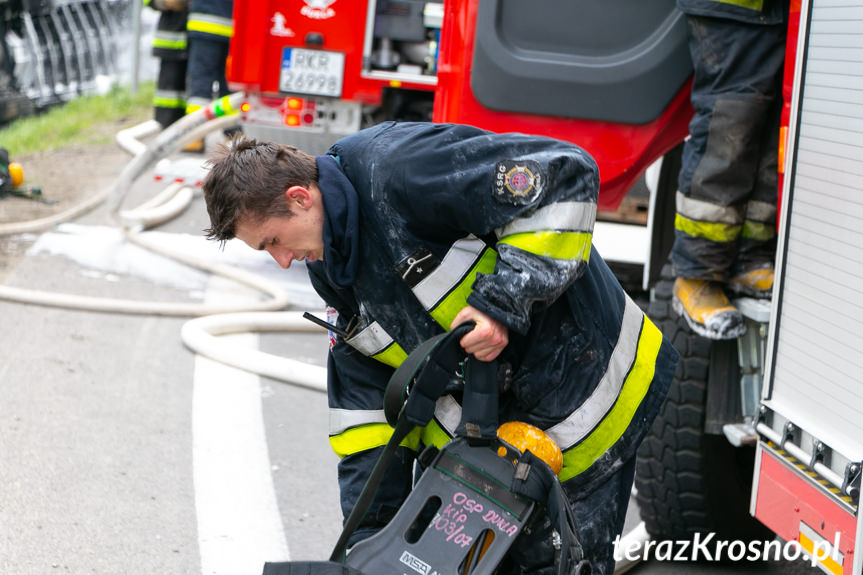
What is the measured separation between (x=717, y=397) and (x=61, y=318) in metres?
3.44

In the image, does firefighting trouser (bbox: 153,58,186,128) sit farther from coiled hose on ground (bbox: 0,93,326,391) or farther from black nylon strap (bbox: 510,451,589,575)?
black nylon strap (bbox: 510,451,589,575)

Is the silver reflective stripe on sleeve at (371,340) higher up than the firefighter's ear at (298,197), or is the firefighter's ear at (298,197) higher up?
the firefighter's ear at (298,197)

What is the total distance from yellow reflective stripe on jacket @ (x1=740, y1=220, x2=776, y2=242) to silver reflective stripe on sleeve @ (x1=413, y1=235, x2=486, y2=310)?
1167 millimetres

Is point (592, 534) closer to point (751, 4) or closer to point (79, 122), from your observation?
point (751, 4)

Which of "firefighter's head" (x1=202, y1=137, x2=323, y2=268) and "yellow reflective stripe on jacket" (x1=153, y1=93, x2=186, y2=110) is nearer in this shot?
"firefighter's head" (x1=202, y1=137, x2=323, y2=268)

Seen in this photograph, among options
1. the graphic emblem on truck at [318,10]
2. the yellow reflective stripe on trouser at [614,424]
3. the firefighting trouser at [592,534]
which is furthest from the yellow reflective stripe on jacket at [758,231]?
the graphic emblem on truck at [318,10]

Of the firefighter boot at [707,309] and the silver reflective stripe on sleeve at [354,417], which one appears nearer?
the silver reflective stripe on sleeve at [354,417]

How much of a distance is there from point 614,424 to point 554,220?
0.58 metres

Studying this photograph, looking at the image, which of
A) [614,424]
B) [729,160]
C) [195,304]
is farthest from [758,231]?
[195,304]

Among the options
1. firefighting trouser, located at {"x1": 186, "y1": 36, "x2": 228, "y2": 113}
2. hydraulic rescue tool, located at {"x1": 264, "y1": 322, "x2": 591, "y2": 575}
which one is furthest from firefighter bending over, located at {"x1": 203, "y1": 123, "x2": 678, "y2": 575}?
firefighting trouser, located at {"x1": 186, "y1": 36, "x2": 228, "y2": 113}

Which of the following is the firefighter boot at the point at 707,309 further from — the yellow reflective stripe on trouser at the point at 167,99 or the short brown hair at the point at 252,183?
the yellow reflective stripe on trouser at the point at 167,99

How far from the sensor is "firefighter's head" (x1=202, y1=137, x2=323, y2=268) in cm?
225

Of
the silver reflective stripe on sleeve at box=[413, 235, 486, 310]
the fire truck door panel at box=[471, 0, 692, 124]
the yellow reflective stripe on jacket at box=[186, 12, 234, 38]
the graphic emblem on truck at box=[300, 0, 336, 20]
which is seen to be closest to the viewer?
the silver reflective stripe on sleeve at box=[413, 235, 486, 310]

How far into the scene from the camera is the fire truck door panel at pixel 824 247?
2420 mm
